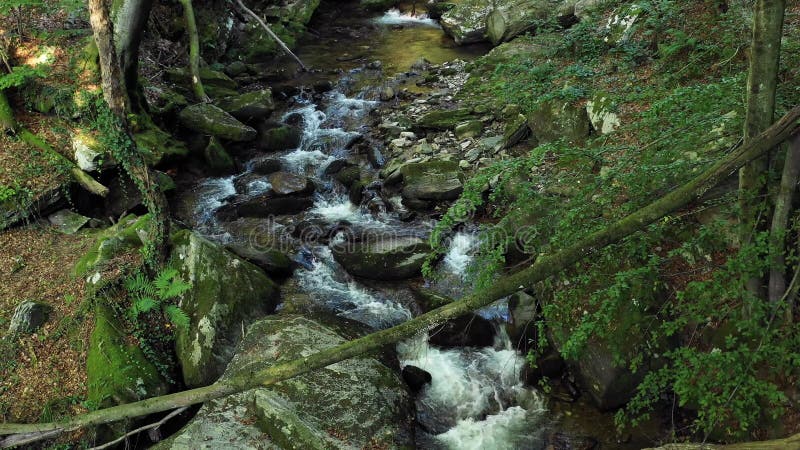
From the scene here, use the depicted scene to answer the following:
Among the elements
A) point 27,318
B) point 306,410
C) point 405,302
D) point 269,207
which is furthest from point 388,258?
point 27,318

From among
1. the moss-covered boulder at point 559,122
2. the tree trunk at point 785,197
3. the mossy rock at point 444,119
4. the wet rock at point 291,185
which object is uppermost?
the tree trunk at point 785,197

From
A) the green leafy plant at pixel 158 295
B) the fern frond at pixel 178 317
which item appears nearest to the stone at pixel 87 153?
the green leafy plant at pixel 158 295

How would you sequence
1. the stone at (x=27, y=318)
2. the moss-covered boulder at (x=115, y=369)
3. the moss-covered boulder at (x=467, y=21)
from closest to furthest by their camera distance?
the moss-covered boulder at (x=115, y=369), the stone at (x=27, y=318), the moss-covered boulder at (x=467, y=21)

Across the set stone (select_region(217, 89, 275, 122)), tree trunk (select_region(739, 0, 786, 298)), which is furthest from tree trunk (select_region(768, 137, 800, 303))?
stone (select_region(217, 89, 275, 122))

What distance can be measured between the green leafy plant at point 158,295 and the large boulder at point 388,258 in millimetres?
2833

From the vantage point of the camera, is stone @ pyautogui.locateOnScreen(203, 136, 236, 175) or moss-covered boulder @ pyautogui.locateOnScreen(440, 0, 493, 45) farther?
moss-covered boulder @ pyautogui.locateOnScreen(440, 0, 493, 45)

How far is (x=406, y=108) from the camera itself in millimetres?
14281

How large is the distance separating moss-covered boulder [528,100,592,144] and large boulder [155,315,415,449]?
5.30m

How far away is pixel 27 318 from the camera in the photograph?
22.7ft

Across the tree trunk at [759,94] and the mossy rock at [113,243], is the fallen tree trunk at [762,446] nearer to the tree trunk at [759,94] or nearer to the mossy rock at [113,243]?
the tree trunk at [759,94]

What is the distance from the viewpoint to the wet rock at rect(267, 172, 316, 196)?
1140cm

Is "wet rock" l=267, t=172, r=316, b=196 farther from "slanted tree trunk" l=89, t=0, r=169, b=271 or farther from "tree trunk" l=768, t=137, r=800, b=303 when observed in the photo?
"tree trunk" l=768, t=137, r=800, b=303

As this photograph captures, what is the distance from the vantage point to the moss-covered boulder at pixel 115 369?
21.2 feet

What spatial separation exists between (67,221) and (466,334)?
7254 mm
